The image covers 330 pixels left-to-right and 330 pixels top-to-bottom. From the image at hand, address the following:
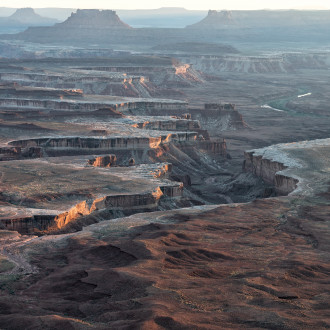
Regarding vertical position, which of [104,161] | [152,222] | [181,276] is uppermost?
[181,276]

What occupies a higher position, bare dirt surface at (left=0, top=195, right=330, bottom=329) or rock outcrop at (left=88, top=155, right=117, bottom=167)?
bare dirt surface at (left=0, top=195, right=330, bottom=329)

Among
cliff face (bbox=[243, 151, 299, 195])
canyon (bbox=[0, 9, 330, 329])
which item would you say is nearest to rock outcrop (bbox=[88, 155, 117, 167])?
canyon (bbox=[0, 9, 330, 329])

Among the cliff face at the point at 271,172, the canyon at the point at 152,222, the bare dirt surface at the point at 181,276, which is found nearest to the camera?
the bare dirt surface at the point at 181,276

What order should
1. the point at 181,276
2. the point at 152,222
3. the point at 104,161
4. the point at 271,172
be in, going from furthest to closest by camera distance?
1. the point at 104,161
2. the point at 271,172
3. the point at 152,222
4. the point at 181,276

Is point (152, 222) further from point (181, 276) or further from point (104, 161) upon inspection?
point (104, 161)

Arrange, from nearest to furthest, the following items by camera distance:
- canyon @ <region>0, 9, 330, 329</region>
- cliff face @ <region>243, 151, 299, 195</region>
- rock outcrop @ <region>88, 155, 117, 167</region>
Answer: canyon @ <region>0, 9, 330, 329</region>
cliff face @ <region>243, 151, 299, 195</region>
rock outcrop @ <region>88, 155, 117, 167</region>

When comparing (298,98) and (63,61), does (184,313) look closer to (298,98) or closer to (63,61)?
(298,98)

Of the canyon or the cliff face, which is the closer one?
the canyon

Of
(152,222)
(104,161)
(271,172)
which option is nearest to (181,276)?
(152,222)

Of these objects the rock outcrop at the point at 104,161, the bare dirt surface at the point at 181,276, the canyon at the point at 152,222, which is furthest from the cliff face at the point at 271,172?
the bare dirt surface at the point at 181,276

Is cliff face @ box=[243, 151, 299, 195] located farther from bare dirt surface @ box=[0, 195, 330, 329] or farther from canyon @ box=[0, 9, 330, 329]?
bare dirt surface @ box=[0, 195, 330, 329]

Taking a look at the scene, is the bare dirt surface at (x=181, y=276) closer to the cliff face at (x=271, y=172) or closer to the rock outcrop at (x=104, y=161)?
the cliff face at (x=271, y=172)

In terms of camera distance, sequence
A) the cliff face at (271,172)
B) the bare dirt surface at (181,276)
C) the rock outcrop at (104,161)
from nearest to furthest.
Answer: the bare dirt surface at (181,276), the cliff face at (271,172), the rock outcrop at (104,161)
